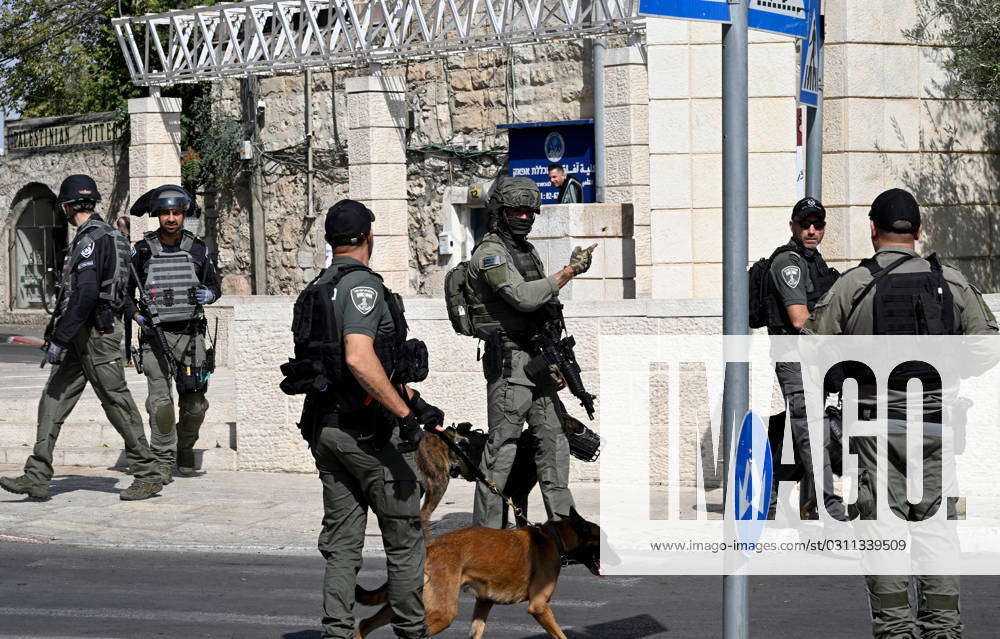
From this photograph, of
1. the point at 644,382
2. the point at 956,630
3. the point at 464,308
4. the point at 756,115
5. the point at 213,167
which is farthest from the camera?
the point at 213,167

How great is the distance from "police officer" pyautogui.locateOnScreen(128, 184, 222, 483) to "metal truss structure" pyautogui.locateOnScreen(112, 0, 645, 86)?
8809mm

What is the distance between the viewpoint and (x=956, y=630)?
549 cm

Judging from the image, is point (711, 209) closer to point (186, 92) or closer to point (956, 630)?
point (956, 630)

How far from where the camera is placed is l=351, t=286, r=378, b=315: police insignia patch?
5398mm

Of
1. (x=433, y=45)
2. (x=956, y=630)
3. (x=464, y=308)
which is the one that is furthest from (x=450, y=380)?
(x=433, y=45)

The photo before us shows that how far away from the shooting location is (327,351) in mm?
5434


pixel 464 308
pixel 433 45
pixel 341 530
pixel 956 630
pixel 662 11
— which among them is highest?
pixel 433 45

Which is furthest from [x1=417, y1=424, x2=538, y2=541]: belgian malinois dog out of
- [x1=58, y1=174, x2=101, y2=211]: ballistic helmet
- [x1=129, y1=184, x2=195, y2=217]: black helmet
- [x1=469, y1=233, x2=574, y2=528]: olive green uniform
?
[x1=58, y1=174, x2=101, y2=211]: ballistic helmet

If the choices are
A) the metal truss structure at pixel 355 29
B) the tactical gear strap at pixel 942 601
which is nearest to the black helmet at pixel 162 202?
the tactical gear strap at pixel 942 601

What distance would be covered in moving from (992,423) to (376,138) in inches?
473

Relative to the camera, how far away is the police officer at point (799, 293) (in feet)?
26.1

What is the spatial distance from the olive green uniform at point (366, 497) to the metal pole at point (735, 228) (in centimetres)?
127

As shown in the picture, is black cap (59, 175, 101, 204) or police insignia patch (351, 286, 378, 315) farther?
black cap (59, 175, 101, 204)

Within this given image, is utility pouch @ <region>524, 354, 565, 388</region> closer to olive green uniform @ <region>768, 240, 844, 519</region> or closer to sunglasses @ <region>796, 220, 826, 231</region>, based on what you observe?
olive green uniform @ <region>768, 240, 844, 519</region>
